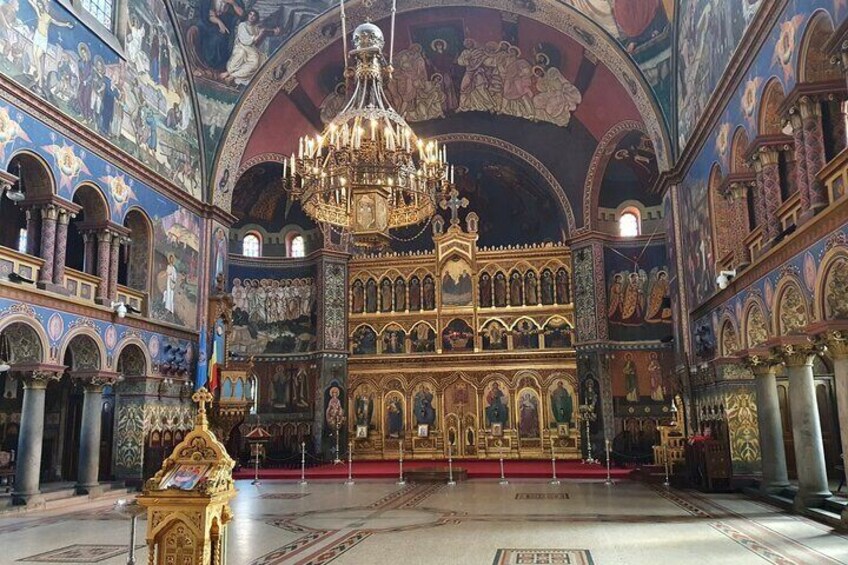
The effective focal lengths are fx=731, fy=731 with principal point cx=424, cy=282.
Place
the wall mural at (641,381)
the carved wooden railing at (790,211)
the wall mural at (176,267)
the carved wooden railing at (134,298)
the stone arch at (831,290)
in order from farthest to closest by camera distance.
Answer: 1. the wall mural at (641,381)
2. the wall mural at (176,267)
3. the carved wooden railing at (134,298)
4. the carved wooden railing at (790,211)
5. the stone arch at (831,290)

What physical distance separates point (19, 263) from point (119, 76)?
6225mm

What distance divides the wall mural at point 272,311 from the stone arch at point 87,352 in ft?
31.6

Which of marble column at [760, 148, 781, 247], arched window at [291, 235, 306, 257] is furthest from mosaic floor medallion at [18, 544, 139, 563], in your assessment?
arched window at [291, 235, 306, 257]

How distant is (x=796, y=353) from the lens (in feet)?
42.2

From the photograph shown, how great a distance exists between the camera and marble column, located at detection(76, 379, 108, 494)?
17.8 m

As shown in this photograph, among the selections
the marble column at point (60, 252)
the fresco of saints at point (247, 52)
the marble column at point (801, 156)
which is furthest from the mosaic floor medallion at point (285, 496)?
the fresco of saints at point (247, 52)

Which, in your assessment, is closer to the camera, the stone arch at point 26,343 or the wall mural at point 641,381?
the stone arch at point 26,343

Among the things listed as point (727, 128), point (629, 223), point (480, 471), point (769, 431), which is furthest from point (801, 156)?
point (629, 223)

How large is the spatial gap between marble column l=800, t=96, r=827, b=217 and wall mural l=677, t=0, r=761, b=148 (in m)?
2.97

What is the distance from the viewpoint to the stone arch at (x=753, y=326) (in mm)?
14728

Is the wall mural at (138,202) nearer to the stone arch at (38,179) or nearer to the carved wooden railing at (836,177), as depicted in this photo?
the stone arch at (38,179)

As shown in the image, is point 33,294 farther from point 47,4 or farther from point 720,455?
point 720,455

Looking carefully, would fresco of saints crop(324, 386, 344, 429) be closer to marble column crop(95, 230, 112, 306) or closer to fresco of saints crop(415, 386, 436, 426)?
fresco of saints crop(415, 386, 436, 426)

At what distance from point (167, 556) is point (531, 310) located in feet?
73.0
